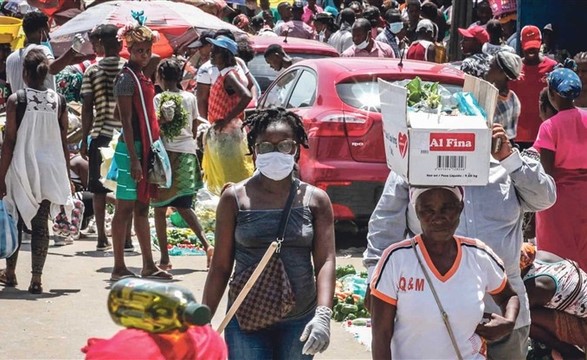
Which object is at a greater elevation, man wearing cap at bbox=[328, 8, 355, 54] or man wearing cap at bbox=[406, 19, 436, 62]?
man wearing cap at bbox=[406, 19, 436, 62]

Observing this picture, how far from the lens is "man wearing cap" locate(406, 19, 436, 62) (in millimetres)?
16261

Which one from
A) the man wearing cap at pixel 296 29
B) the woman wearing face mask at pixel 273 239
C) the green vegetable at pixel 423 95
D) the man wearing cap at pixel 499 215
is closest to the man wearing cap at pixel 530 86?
the man wearing cap at pixel 499 215

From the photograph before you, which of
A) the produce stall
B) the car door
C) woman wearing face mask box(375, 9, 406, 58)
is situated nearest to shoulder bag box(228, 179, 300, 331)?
the produce stall

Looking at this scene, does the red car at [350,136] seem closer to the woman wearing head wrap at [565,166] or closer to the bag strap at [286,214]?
the woman wearing head wrap at [565,166]

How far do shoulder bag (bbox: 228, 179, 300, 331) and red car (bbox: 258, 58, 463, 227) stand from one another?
579 cm

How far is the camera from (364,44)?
1675 cm

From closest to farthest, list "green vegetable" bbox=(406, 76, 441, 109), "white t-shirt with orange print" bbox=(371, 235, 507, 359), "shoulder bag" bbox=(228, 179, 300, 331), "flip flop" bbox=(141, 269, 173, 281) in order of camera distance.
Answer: "white t-shirt with orange print" bbox=(371, 235, 507, 359), "green vegetable" bbox=(406, 76, 441, 109), "shoulder bag" bbox=(228, 179, 300, 331), "flip flop" bbox=(141, 269, 173, 281)

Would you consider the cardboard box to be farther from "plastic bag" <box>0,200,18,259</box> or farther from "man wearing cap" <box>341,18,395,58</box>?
"man wearing cap" <box>341,18,395,58</box>

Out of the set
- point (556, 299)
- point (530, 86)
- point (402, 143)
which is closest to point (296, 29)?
point (530, 86)

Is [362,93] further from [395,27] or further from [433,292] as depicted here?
[395,27]

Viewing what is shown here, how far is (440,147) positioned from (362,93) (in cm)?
668

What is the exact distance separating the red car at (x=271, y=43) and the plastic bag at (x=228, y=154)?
3.91 meters

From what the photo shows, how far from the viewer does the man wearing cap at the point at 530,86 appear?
12.7 metres

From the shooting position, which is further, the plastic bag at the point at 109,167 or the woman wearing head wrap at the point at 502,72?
the plastic bag at the point at 109,167
